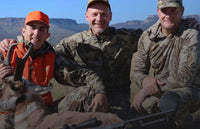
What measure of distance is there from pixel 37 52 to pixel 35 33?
0.35 m

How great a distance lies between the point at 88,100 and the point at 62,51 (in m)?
1.36

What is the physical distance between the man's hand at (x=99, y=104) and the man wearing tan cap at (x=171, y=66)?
2.22 ft

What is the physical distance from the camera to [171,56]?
4.51 meters

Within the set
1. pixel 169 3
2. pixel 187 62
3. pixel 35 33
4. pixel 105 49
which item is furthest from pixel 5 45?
pixel 187 62

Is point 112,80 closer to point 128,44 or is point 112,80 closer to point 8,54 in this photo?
point 128,44

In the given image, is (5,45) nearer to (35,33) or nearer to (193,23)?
(35,33)

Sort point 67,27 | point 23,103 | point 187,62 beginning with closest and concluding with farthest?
point 23,103 < point 187,62 < point 67,27

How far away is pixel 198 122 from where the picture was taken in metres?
4.46

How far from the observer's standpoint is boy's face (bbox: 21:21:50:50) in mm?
4301

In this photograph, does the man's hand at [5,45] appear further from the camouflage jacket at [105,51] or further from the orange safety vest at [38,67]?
the camouflage jacket at [105,51]

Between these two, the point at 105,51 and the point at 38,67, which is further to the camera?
the point at 105,51

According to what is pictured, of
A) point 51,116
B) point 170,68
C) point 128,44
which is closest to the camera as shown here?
point 51,116

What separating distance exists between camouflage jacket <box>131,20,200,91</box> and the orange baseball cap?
1.94m

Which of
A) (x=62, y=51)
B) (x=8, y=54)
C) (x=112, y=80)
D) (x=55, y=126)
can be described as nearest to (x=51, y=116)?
(x=55, y=126)
